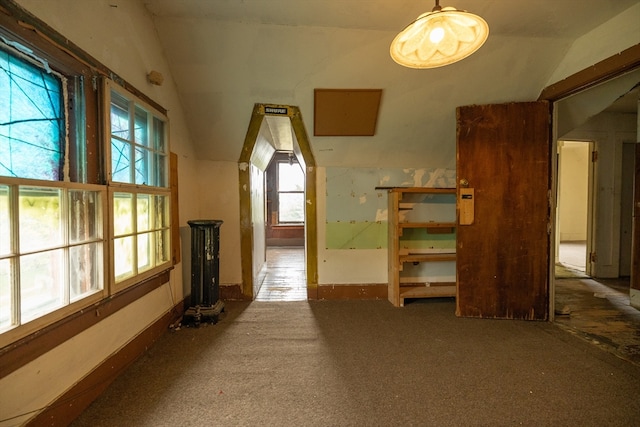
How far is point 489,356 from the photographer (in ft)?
6.48

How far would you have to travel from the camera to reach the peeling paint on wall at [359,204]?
3.31 m

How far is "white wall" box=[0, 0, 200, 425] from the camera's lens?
3.97ft

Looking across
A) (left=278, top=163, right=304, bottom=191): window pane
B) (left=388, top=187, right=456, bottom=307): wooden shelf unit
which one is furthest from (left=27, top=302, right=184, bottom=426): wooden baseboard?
(left=278, top=163, right=304, bottom=191): window pane

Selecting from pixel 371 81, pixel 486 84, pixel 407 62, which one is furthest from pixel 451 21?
pixel 486 84

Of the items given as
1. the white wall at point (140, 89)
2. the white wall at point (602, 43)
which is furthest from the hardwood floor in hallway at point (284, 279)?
the white wall at point (602, 43)

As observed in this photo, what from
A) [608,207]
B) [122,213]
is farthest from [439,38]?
[608,207]

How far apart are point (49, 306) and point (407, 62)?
2.30 metres

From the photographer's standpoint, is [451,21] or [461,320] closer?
[451,21]

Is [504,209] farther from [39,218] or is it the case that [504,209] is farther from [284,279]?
[39,218]

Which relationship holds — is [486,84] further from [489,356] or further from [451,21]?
[489,356]

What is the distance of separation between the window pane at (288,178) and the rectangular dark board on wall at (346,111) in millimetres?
5360

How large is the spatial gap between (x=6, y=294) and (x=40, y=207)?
1.36 feet

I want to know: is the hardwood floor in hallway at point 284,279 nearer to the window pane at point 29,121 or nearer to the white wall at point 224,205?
the white wall at point 224,205

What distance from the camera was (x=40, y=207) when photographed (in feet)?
4.26
